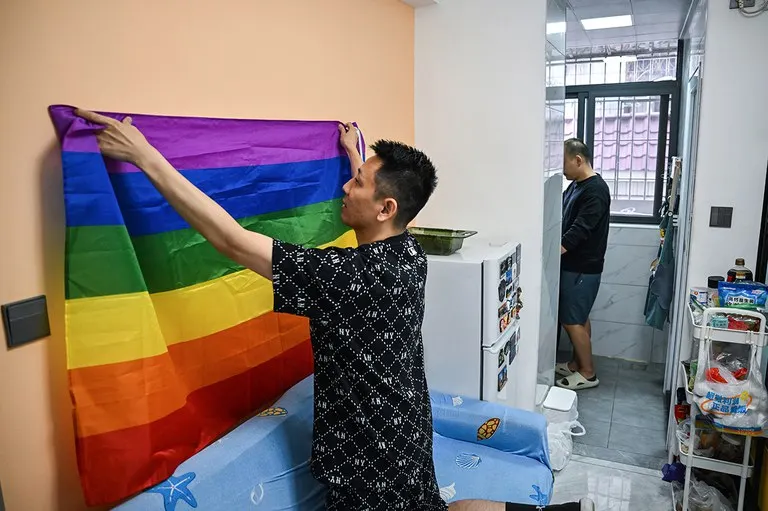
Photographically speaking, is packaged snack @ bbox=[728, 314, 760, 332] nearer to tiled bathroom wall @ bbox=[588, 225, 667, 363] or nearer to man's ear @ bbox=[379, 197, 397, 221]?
man's ear @ bbox=[379, 197, 397, 221]

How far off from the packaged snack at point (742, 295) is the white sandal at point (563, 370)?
74.0 inches

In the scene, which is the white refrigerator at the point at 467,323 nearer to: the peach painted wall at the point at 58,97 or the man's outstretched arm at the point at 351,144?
the man's outstretched arm at the point at 351,144

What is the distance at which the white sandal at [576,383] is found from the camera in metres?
4.05

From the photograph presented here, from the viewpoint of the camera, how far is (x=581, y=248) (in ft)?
12.9

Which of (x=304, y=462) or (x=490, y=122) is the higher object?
(x=490, y=122)

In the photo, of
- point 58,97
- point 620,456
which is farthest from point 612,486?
point 58,97

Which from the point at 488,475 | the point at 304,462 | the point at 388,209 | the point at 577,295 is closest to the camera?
the point at 388,209

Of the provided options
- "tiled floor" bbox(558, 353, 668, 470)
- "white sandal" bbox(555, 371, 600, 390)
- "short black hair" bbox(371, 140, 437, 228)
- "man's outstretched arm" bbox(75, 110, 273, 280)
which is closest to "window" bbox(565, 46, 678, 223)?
"tiled floor" bbox(558, 353, 668, 470)

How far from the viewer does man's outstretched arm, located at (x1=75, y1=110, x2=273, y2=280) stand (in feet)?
4.17

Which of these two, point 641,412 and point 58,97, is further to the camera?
point 641,412

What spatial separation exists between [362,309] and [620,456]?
94.8 inches

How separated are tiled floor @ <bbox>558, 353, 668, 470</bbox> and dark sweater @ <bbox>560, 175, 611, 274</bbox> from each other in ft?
2.81

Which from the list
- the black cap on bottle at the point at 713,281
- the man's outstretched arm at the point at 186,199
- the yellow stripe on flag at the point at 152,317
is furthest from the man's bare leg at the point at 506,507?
the black cap on bottle at the point at 713,281

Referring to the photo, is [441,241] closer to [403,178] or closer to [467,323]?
[467,323]
